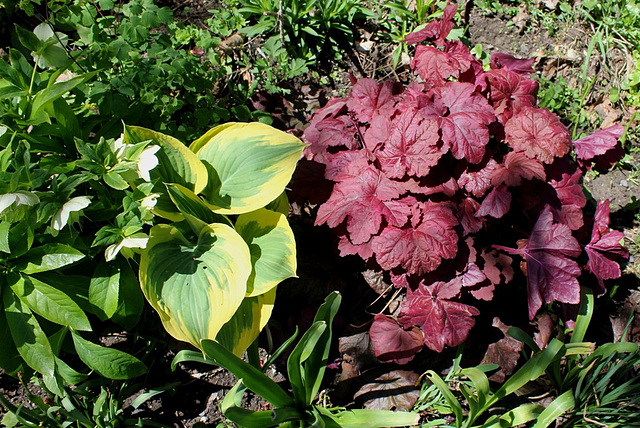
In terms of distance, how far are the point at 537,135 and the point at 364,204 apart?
70 centimetres

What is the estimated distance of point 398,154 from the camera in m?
1.89

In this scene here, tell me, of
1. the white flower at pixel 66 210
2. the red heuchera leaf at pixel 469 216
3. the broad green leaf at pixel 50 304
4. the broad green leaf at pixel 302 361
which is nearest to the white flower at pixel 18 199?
the white flower at pixel 66 210

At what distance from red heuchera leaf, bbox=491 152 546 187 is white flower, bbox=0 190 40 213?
151 cm

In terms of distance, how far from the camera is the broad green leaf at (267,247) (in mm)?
1775

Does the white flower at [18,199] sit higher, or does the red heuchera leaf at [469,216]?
the white flower at [18,199]

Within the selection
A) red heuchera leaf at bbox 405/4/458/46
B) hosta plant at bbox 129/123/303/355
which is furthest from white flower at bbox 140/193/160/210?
red heuchera leaf at bbox 405/4/458/46

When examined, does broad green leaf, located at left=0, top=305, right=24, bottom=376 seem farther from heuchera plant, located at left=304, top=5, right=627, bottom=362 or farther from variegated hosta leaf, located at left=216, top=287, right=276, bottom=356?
heuchera plant, located at left=304, top=5, right=627, bottom=362

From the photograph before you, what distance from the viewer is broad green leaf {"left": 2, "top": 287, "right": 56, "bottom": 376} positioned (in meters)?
1.64

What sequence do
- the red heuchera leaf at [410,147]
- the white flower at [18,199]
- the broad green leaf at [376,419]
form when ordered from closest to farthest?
the white flower at [18,199] → the broad green leaf at [376,419] → the red heuchera leaf at [410,147]

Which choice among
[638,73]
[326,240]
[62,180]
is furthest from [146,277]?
[638,73]

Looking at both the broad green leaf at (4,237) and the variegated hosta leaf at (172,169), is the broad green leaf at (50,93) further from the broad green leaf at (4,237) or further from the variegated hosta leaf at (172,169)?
the broad green leaf at (4,237)

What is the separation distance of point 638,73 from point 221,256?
264cm

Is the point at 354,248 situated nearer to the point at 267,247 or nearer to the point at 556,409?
the point at 267,247

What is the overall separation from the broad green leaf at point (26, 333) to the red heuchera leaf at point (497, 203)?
1552mm
